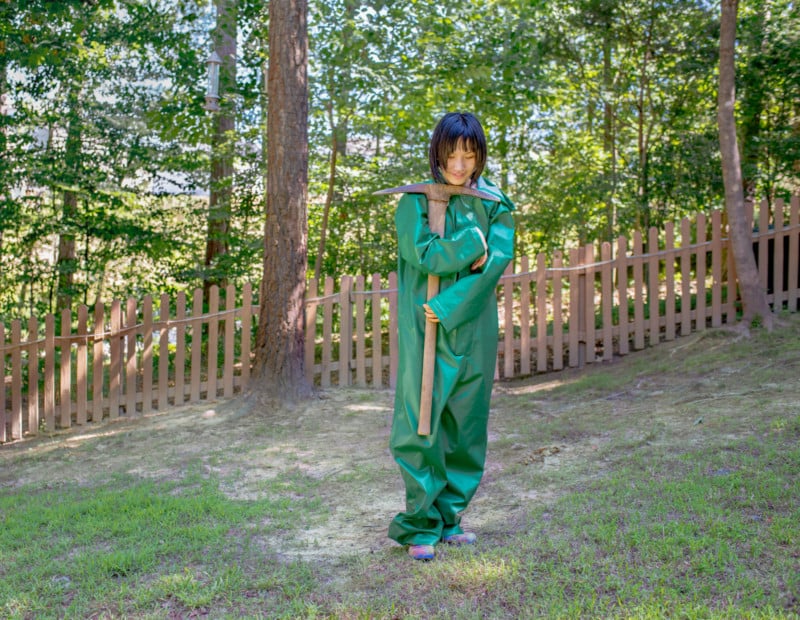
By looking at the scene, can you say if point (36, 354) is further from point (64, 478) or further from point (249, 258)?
point (249, 258)

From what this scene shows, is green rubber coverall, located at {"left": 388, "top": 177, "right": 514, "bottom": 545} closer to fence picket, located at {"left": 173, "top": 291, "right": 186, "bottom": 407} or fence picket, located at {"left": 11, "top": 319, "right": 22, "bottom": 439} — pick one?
fence picket, located at {"left": 173, "top": 291, "right": 186, "bottom": 407}

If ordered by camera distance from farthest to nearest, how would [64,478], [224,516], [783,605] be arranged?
[64,478], [224,516], [783,605]

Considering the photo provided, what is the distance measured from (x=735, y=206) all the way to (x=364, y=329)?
3.67 m

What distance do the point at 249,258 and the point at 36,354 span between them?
9.61 feet

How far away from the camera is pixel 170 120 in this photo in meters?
8.48

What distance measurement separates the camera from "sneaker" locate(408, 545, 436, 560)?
3389 millimetres

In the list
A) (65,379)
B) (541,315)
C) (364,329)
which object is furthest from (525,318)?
(65,379)

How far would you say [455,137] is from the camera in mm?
3445

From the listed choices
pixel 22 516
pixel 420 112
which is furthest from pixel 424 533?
pixel 420 112

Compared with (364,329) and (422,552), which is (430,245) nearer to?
(422,552)

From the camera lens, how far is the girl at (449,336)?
3355 millimetres

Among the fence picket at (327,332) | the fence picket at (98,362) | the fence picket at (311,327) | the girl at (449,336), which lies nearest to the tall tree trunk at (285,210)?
the fence picket at (311,327)

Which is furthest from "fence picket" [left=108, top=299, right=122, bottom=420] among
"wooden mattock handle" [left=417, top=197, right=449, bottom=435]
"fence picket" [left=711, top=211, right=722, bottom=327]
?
"fence picket" [left=711, top=211, right=722, bottom=327]

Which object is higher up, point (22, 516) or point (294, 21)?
point (294, 21)
